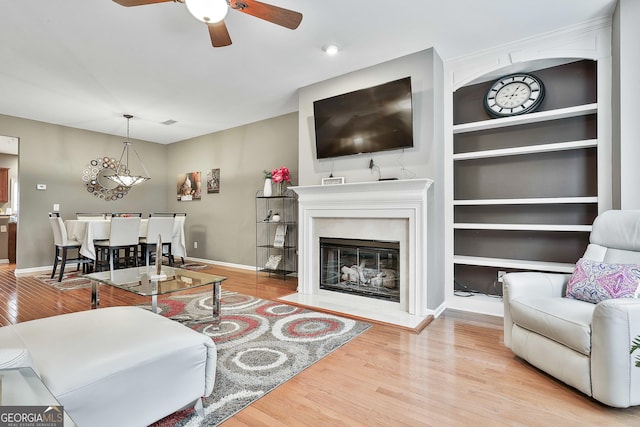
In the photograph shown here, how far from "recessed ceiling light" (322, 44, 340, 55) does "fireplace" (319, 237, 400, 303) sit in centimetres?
194

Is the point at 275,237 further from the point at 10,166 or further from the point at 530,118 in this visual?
the point at 10,166

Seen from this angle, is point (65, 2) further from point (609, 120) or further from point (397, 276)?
point (609, 120)

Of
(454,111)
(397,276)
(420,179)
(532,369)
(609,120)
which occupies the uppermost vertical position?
(454,111)

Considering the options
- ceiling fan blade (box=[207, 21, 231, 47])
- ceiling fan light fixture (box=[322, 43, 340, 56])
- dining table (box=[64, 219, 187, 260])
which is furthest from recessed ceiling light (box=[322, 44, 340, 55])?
dining table (box=[64, 219, 187, 260])

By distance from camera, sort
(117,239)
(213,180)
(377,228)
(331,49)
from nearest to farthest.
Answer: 1. (331,49)
2. (377,228)
3. (117,239)
4. (213,180)

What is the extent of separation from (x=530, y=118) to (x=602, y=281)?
164cm

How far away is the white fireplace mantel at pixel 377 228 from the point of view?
121 inches

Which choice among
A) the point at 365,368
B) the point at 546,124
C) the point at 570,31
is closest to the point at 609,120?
the point at 546,124

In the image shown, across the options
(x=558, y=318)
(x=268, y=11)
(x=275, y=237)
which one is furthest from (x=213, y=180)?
(x=558, y=318)

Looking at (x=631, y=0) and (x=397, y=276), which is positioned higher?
(x=631, y=0)

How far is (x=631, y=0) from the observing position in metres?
2.40

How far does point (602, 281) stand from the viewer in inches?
80.0

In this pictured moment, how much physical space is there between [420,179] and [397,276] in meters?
1.06

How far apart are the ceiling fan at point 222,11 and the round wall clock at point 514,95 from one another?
7.28ft
